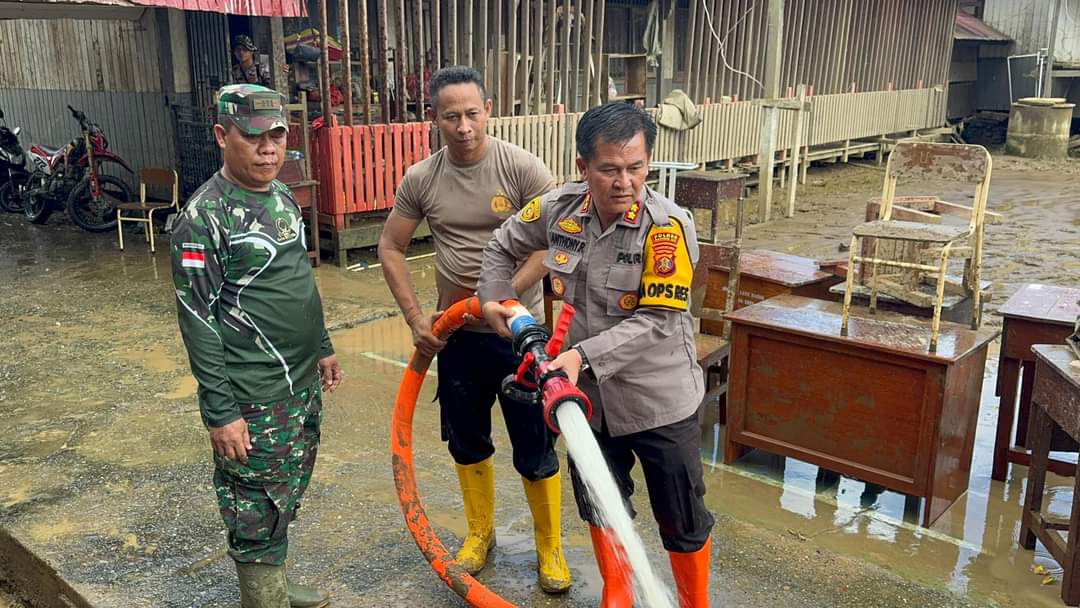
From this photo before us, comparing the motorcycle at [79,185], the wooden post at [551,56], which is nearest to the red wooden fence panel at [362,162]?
the wooden post at [551,56]

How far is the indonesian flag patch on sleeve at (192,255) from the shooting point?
8.63ft

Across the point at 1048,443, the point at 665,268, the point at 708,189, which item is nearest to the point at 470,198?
the point at 665,268

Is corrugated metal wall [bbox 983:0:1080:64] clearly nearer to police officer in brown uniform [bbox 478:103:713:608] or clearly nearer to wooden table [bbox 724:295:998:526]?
wooden table [bbox 724:295:998:526]

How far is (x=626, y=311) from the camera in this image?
2.66 meters

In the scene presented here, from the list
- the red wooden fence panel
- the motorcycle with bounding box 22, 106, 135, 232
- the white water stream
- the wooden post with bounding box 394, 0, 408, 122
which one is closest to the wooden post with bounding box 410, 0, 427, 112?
the wooden post with bounding box 394, 0, 408, 122

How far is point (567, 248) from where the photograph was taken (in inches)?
107

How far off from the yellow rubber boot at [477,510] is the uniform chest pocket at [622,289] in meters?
1.10

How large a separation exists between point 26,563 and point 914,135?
1859 cm

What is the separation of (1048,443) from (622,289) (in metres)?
2.35

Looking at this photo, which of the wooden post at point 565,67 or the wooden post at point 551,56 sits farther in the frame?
the wooden post at point 565,67

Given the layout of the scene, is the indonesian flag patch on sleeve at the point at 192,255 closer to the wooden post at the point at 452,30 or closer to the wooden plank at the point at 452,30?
the wooden post at the point at 452,30

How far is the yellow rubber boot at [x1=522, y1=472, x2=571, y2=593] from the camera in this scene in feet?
11.1

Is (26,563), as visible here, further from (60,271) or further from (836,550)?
(60,271)

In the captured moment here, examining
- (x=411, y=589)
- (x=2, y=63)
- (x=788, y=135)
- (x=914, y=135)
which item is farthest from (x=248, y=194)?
(x=914, y=135)
